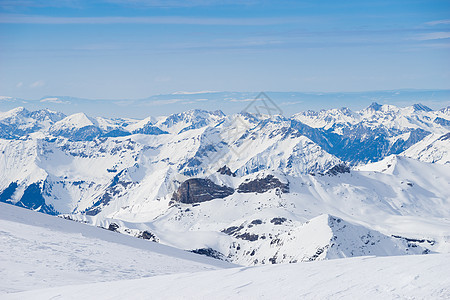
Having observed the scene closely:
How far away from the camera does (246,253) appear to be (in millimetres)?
176750

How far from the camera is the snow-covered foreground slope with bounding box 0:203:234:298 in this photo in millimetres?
27156

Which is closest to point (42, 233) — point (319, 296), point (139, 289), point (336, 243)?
point (139, 289)

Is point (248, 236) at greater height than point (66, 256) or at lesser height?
lesser

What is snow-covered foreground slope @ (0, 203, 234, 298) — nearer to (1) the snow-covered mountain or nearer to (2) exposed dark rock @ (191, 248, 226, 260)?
(1) the snow-covered mountain

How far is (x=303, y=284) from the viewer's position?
738 inches

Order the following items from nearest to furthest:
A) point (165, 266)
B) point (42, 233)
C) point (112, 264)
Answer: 1. point (112, 264)
2. point (165, 266)
3. point (42, 233)

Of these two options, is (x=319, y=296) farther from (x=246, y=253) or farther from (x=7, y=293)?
(x=246, y=253)

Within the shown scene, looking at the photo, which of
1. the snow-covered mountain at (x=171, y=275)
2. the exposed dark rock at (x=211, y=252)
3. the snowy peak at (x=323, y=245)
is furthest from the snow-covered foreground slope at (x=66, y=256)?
the exposed dark rock at (x=211, y=252)

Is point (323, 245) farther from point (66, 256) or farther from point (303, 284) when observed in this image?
point (303, 284)

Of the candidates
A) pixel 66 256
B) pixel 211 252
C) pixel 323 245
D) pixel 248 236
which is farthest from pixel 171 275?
pixel 248 236

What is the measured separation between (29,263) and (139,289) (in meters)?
11.2

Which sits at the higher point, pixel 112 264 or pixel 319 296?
pixel 319 296

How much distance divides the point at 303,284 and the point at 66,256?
19.4m

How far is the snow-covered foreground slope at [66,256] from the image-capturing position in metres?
27.2
